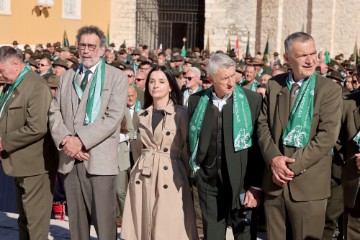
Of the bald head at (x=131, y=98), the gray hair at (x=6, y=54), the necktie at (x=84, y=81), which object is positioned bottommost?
the bald head at (x=131, y=98)

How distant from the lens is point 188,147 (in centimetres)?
591

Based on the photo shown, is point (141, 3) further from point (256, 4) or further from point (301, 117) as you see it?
point (301, 117)

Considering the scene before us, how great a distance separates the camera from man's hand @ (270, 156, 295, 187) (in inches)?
209

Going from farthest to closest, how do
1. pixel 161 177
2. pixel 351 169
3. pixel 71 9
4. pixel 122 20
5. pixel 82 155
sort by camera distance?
pixel 122 20 → pixel 71 9 → pixel 161 177 → pixel 82 155 → pixel 351 169

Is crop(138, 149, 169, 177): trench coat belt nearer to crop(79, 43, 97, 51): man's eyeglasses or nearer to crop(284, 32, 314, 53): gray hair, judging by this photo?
crop(79, 43, 97, 51): man's eyeglasses

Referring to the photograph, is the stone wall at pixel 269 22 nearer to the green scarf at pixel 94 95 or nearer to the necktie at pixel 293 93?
the green scarf at pixel 94 95

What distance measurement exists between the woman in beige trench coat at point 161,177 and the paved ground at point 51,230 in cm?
139

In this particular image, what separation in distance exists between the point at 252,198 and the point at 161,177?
2.65ft

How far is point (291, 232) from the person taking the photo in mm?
5691

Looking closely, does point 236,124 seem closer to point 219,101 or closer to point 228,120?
point 228,120

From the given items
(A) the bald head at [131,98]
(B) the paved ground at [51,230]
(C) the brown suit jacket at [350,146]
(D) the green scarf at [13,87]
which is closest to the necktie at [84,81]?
(D) the green scarf at [13,87]

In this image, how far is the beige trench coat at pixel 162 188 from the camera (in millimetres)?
6000

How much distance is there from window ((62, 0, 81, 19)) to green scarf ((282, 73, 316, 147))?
85.6 ft

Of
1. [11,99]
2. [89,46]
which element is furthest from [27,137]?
[89,46]
